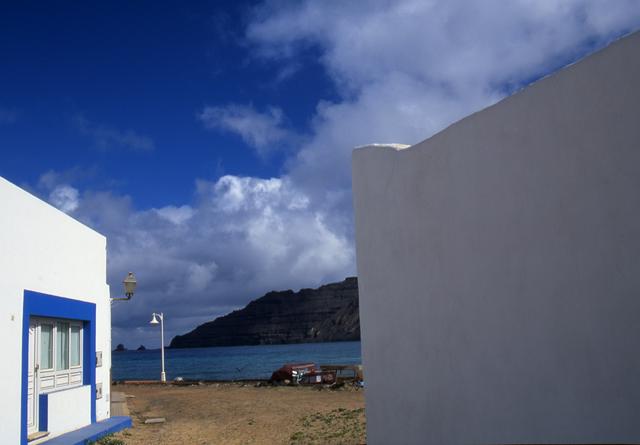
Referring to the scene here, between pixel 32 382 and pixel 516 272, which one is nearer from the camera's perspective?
pixel 516 272

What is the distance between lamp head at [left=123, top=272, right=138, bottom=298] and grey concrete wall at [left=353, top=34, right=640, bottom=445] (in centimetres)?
789

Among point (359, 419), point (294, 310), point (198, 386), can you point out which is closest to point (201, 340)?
point (294, 310)

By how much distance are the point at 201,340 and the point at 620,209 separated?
171 metres

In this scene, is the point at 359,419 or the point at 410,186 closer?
the point at 410,186

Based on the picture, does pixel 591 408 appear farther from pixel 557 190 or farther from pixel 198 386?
pixel 198 386

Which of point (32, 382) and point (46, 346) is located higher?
point (46, 346)

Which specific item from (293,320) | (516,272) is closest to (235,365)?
(293,320)

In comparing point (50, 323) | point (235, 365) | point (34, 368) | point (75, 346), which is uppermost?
point (50, 323)

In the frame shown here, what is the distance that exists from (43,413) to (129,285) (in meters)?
4.44

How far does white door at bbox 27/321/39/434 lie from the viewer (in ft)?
32.8

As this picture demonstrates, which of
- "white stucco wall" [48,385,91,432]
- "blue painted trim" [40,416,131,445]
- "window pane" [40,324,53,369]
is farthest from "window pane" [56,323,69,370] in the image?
"blue painted trim" [40,416,131,445]

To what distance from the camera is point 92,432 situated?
11016mm

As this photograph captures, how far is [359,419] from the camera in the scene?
42.9ft

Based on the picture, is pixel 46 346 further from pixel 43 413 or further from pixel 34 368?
pixel 43 413
